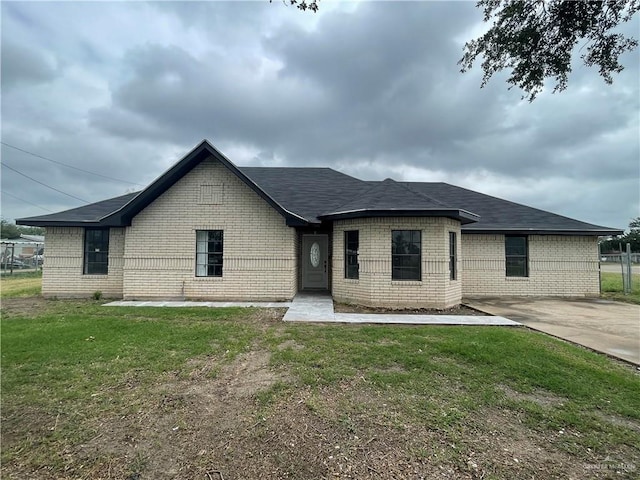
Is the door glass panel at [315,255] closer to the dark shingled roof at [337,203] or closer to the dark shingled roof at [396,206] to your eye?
the dark shingled roof at [337,203]

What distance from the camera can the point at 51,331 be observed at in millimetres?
6945

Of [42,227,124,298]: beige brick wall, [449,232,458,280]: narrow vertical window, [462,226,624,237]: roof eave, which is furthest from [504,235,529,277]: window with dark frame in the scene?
[42,227,124,298]: beige brick wall

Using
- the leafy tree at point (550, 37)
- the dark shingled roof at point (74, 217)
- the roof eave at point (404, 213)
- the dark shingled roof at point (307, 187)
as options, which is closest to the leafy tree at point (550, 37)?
the leafy tree at point (550, 37)

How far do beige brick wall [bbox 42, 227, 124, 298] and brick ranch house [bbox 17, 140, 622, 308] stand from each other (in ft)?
0.12

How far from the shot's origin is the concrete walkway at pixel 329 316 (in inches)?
330

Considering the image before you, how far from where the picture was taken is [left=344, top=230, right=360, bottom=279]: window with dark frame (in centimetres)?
1117

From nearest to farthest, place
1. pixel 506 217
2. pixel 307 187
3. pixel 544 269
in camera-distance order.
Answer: pixel 544 269, pixel 506 217, pixel 307 187

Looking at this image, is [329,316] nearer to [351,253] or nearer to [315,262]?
[351,253]

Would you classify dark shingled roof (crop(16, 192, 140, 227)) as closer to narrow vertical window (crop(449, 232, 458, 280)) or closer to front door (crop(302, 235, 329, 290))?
front door (crop(302, 235, 329, 290))

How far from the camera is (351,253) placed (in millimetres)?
11320

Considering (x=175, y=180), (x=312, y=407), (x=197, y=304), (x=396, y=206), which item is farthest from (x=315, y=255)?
A: (x=312, y=407)

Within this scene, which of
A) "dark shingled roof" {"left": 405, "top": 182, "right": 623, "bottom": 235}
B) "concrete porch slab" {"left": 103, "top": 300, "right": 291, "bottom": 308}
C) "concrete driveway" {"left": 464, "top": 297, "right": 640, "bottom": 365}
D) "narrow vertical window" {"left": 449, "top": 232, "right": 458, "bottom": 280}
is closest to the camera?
"concrete driveway" {"left": 464, "top": 297, "right": 640, "bottom": 365}

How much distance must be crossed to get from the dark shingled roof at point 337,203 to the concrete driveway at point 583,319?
2.87 metres

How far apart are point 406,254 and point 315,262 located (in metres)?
4.38
